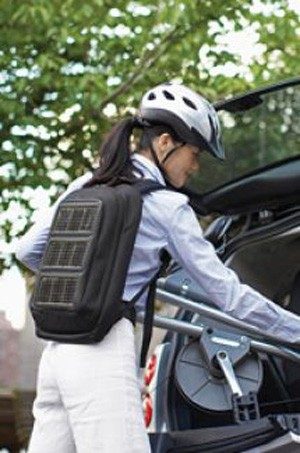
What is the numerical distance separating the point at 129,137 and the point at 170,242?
1.15 feet

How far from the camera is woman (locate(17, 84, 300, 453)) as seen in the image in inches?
187

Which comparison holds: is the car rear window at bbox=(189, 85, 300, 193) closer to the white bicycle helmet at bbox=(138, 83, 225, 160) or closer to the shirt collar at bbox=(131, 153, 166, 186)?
the white bicycle helmet at bbox=(138, 83, 225, 160)

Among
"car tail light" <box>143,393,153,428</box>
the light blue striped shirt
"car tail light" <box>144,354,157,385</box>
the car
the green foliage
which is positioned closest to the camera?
the light blue striped shirt

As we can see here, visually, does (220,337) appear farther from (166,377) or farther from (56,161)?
(56,161)

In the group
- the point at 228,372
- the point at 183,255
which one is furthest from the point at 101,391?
the point at 228,372

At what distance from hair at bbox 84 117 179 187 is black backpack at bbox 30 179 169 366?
5 centimetres

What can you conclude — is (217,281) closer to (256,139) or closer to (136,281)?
(136,281)

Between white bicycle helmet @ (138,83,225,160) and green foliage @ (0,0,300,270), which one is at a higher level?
white bicycle helmet @ (138,83,225,160)

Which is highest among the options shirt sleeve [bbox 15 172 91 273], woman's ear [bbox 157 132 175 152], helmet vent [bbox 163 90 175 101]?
helmet vent [bbox 163 90 175 101]

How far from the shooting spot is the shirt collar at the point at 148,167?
507 centimetres

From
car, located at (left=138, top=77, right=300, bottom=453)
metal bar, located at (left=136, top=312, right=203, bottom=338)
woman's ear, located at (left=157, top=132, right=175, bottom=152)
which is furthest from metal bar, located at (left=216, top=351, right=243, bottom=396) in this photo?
woman's ear, located at (left=157, top=132, right=175, bottom=152)

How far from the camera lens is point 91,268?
486 centimetres

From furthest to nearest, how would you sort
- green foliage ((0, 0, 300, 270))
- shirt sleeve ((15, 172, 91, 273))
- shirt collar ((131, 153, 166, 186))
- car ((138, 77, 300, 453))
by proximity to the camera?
green foliage ((0, 0, 300, 270)), car ((138, 77, 300, 453)), shirt sleeve ((15, 172, 91, 273)), shirt collar ((131, 153, 166, 186))

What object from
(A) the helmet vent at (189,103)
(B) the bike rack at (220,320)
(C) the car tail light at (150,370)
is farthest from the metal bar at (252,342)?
(A) the helmet vent at (189,103)
